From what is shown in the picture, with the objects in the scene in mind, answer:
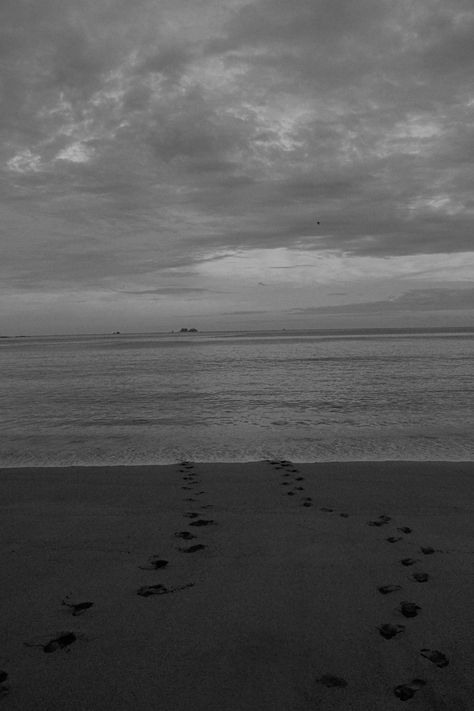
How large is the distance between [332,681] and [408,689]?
462mm

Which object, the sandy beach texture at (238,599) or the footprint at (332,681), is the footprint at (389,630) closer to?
the sandy beach texture at (238,599)

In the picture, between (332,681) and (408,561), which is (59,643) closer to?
(332,681)

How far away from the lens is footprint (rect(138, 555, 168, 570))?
16.1 feet

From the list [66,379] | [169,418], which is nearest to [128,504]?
[169,418]

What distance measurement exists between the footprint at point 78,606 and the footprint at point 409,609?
2492 millimetres

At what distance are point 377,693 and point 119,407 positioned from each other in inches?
578

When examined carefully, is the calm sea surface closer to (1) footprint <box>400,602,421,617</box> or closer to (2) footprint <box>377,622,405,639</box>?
(1) footprint <box>400,602,421,617</box>

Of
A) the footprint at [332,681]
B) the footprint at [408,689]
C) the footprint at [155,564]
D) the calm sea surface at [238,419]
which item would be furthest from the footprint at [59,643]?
the calm sea surface at [238,419]

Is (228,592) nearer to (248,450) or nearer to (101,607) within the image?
(101,607)

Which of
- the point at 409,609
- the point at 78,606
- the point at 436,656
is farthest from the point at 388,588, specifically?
the point at 78,606

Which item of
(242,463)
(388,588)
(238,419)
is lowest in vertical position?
(238,419)

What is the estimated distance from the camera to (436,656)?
11.5ft

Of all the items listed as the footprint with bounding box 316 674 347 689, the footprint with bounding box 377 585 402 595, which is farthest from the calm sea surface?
the footprint with bounding box 316 674 347 689

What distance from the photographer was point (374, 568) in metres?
4.86
